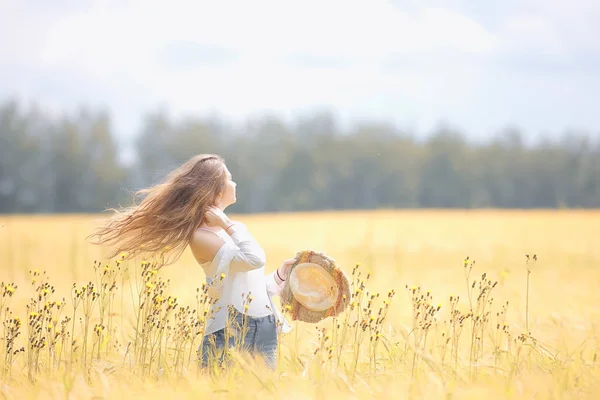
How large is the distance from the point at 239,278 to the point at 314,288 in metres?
0.50

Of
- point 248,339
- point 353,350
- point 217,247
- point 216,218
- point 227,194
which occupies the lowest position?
point 353,350

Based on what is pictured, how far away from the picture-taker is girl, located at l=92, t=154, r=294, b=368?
173 inches

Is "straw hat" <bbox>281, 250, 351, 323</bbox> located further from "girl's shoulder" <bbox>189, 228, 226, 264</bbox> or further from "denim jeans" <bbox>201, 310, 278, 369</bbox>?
"girl's shoulder" <bbox>189, 228, 226, 264</bbox>

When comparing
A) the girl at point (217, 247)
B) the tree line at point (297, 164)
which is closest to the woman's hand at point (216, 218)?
the girl at point (217, 247)

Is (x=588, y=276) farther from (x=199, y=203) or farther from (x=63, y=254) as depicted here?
(x=63, y=254)

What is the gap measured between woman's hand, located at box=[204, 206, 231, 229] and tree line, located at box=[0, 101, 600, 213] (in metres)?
38.5

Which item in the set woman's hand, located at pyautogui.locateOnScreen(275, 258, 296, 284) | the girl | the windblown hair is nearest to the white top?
the girl

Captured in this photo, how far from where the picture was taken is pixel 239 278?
4492 millimetres

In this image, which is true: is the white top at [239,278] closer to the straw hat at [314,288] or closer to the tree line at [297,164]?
the straw hat at [314,288]

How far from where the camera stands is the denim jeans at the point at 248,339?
4.43 metres

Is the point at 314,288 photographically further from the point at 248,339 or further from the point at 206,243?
the point at 206,243

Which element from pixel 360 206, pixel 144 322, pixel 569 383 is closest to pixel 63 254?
pixel 144 322

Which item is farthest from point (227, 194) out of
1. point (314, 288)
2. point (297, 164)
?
point (297, 164)

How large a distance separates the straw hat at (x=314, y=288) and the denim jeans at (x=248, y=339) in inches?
8.6
